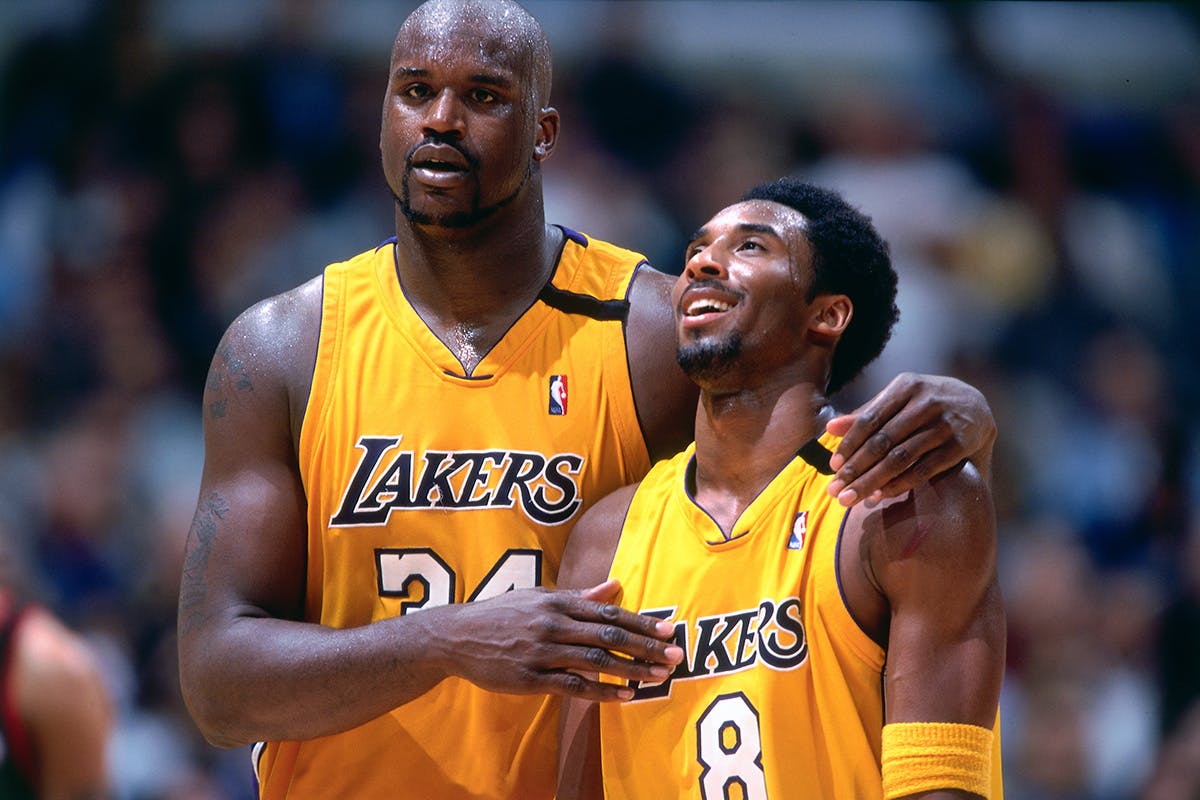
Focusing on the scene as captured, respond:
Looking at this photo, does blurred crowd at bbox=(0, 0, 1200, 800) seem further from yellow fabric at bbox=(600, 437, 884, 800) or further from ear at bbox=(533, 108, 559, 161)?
yellow fabric at bbox=(600, 437, 884, 800)

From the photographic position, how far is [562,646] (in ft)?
11.1

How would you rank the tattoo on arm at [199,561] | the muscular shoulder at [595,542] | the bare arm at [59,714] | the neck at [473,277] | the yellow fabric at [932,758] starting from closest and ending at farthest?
the yellow fabric at [932,758], the muscular shoulder at [595,542], the tattoo on arm at [199,561], the neck at [473,277], the bare arm at [59,714]

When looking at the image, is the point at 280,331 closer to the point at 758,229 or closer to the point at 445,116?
the point at 445,116

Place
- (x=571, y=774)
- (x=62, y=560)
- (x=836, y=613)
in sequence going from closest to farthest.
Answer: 1. (x=836, y=613)
2. (x=571, y=774)
3. (x=62, y=560)

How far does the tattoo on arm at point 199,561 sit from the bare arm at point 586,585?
0.84 meters

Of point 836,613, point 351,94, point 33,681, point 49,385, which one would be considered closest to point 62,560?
point 49,385

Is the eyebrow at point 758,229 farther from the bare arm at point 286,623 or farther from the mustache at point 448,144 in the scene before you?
the bare arm at point 286,623

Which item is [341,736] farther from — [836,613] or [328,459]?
[836,613]

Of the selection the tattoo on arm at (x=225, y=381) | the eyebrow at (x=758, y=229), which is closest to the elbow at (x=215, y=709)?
the tattoo on arm at (x=225, y=381)

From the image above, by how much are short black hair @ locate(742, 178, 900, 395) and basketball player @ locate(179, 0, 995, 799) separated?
0.39 metres

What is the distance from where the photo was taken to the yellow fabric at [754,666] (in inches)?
132

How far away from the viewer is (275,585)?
3893 mm

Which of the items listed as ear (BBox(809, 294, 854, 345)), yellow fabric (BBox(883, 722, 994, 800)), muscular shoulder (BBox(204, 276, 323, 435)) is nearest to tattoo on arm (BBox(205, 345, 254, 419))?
muscular shoulder (BBox(204, 276, 323, 435))

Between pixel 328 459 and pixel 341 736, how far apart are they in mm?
660
